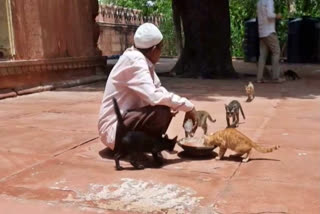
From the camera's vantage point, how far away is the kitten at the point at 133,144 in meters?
3.15

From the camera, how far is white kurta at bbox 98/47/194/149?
10.3 ft

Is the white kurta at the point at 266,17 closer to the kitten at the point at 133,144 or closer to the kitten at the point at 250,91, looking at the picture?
the kitten at the point at 250,91

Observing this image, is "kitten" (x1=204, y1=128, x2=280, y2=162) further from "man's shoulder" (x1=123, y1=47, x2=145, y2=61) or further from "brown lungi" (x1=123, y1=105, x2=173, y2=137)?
"man's shoulder" (x1=123, y1=47, x2=145, y2=61)

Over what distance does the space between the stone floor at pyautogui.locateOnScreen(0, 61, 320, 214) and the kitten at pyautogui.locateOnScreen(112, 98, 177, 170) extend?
0.09m

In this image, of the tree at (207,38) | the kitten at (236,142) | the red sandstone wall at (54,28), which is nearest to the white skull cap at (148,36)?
the kitten at (236,142)

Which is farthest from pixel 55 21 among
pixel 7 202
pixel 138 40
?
pixel 7 202

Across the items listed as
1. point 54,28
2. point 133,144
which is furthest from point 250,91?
point 54,28

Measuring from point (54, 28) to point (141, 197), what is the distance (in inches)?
249

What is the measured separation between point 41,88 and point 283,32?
36.8ft

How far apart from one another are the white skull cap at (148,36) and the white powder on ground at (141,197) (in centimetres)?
96

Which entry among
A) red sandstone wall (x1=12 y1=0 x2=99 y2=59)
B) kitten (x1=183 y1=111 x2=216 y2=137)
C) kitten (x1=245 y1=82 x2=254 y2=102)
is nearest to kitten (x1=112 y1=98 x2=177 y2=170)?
kitten (x1=183 y1=111 x2=216 y2=137)

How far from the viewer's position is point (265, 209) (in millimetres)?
2420

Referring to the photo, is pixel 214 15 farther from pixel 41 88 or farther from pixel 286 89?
pixel 41 88

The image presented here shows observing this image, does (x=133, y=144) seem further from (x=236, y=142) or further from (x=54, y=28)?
(x=54, y=28)
